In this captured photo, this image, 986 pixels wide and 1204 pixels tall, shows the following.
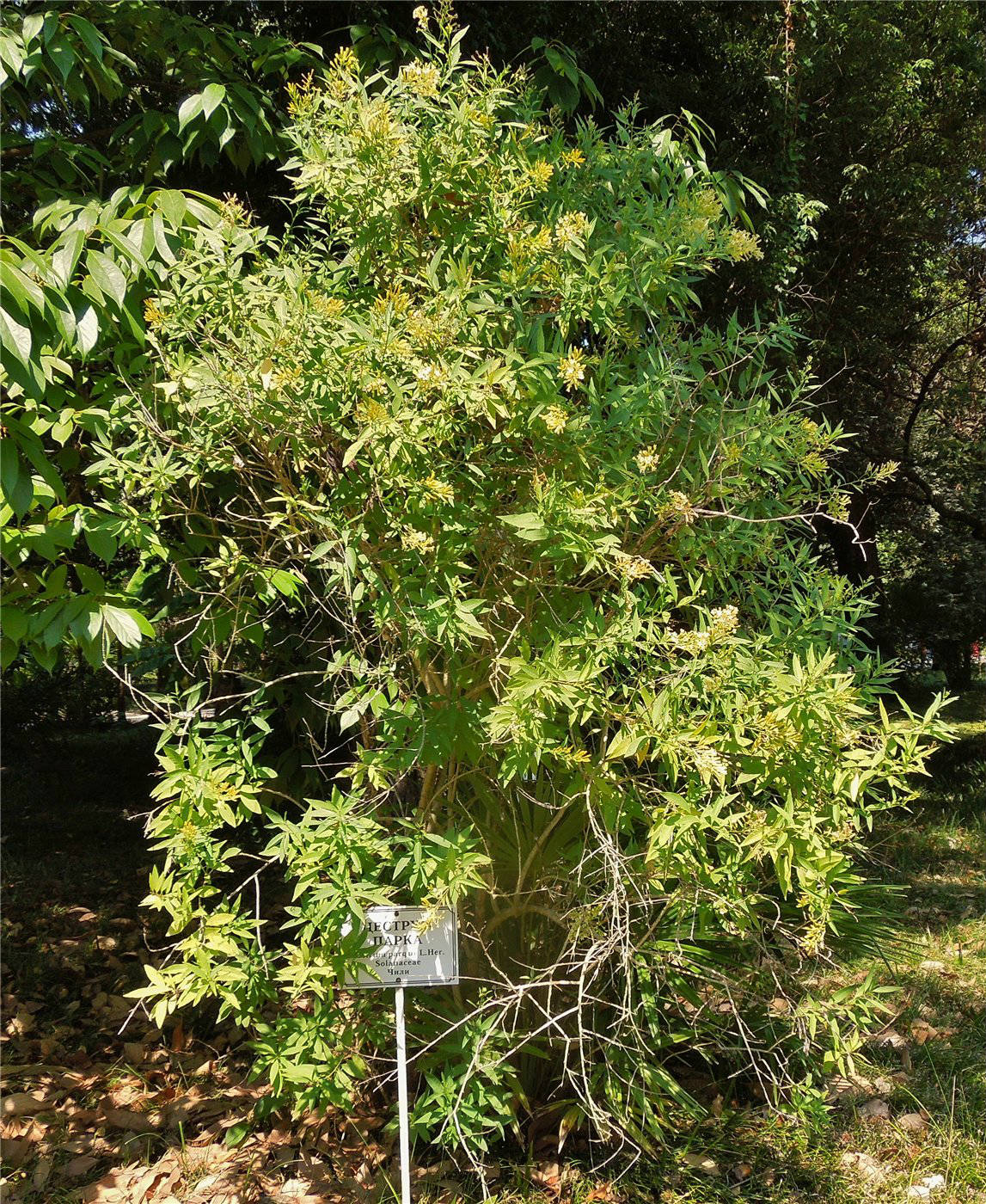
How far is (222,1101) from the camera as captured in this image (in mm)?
3078

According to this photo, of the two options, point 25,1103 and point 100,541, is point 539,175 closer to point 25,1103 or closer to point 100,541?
point 100,541

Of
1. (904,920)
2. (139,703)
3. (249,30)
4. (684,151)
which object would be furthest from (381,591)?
(904,920)

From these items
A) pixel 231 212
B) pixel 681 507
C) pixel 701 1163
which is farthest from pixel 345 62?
pixel 701 1163

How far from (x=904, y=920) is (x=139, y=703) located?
381cm

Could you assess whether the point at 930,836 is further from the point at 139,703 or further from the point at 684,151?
the point at 139,703

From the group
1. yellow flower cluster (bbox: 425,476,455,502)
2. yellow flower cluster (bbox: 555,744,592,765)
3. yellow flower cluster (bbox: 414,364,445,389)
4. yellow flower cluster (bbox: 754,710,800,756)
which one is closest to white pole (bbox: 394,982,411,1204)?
yellow flower cluster (bbox: 555,744,592,765)

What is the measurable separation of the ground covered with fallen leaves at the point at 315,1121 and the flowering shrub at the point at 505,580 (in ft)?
0.82

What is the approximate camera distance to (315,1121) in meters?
2.78

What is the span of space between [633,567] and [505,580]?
52cm

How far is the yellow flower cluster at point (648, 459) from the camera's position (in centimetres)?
193

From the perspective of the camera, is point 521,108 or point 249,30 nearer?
point 521,108

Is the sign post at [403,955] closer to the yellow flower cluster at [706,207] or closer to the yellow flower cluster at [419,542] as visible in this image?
the yellow flower cluster at [419,542]

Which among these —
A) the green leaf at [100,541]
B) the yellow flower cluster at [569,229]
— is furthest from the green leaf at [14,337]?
the yellow flower cluster at [569,229]

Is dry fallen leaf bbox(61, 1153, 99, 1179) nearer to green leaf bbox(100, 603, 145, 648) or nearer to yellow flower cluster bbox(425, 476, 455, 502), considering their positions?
green leaf bbox(100, 603, 145, 648)
